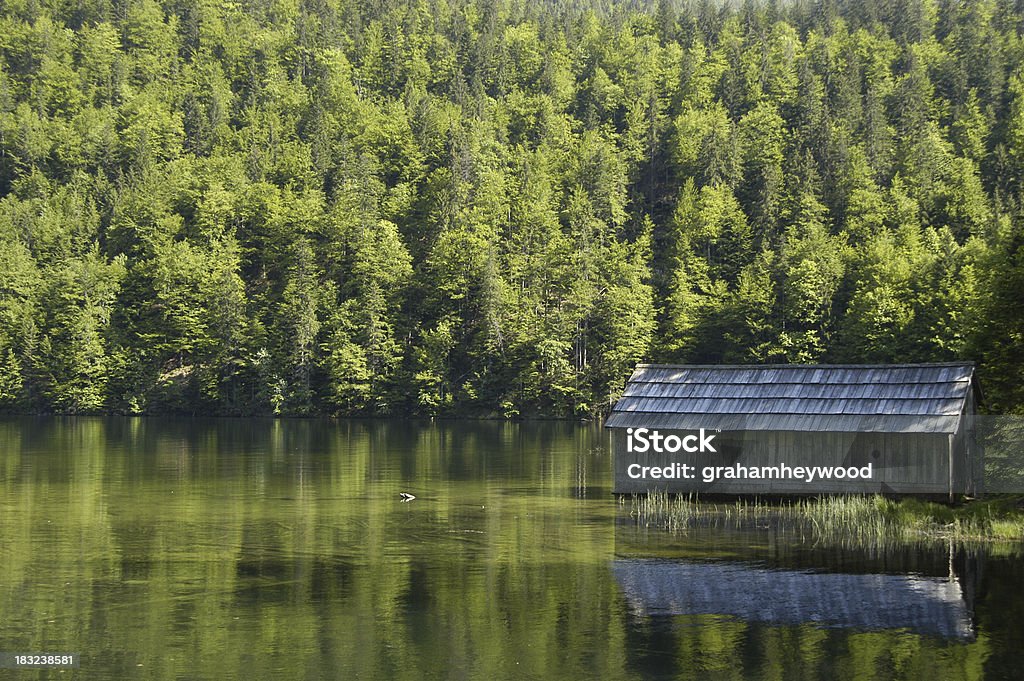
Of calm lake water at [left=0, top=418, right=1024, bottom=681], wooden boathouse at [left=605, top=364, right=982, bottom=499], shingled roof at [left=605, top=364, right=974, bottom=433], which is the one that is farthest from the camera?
shingled roof at [left=605, top=364, right=974, bottom=433]

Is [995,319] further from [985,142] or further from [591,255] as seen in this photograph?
[985,142]

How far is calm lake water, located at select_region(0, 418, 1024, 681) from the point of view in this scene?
87.9ft

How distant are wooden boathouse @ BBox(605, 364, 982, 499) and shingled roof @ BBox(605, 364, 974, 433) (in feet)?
0.15

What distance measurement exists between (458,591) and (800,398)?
2149cm

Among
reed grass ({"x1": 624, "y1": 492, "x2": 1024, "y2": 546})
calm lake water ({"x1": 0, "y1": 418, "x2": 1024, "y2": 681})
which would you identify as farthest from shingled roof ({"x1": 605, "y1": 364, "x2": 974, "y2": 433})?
calm lake water ({"x1": 0, "y1": 418, "x2": 1024, "y2": 681})

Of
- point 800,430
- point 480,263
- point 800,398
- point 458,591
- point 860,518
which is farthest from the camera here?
point 480,263

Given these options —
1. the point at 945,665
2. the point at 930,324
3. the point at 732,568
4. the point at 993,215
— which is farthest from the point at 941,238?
the point at 945,665

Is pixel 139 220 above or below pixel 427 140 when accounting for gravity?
below

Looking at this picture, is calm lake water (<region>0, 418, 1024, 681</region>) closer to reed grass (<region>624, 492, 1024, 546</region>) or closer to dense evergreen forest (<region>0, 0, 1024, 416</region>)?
reed grass (<region>624, 492, 1024, 546</region>)

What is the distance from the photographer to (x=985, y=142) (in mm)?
182500

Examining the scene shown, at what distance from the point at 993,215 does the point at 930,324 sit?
140ft

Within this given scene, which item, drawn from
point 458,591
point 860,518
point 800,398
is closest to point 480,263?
point 800,398

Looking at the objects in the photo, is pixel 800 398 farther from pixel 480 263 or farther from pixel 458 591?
pixel 480 263

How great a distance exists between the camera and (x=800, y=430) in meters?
48.8
